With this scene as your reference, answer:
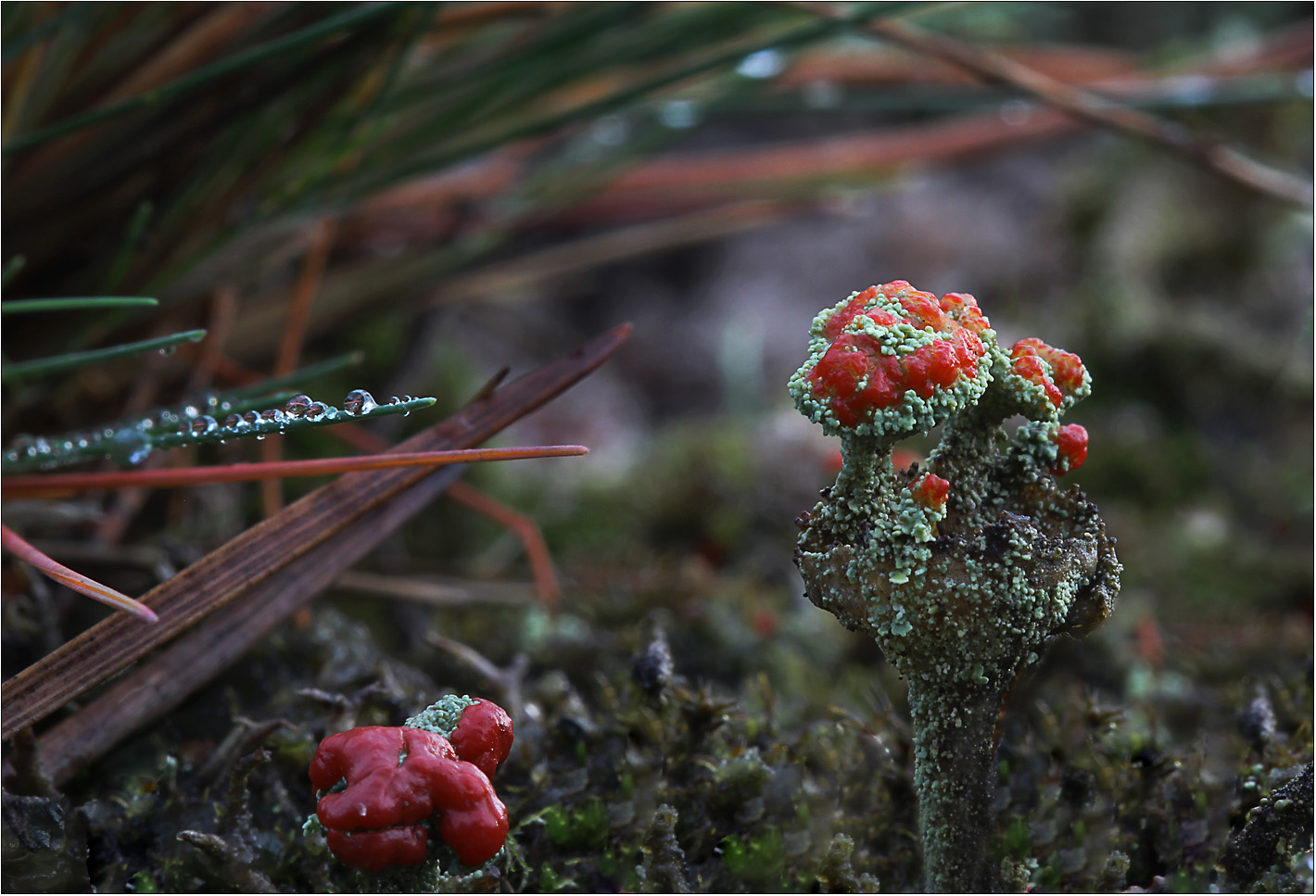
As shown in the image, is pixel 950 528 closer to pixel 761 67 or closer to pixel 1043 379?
Answer: pixel 1043 379

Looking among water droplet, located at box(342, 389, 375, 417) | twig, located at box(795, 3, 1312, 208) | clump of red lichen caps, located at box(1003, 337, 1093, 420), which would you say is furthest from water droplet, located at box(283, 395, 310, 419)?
twig, located at box(795, 3, 1312, 208)

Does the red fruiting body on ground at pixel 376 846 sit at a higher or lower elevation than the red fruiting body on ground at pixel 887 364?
lower

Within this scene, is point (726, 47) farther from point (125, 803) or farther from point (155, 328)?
point (125, 803)

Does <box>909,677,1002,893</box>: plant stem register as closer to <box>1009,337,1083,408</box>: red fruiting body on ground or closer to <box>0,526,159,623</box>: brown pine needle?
<box>1009,337,1083,408</box>: red fruiting body on ground

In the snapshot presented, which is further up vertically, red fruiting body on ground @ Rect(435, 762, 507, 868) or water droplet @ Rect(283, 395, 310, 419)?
water droplet @ Rect(283, 395, 310, 419)

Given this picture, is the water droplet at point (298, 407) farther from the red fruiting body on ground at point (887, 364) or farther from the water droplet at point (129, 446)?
the red fruiting body on ground at point (887, 364)

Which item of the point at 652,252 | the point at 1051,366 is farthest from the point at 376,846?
the point at 652,252

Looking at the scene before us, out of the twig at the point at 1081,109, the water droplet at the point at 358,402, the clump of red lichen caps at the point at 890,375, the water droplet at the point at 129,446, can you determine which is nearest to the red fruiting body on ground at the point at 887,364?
the clump of red lichen caps at the point at 890,375
